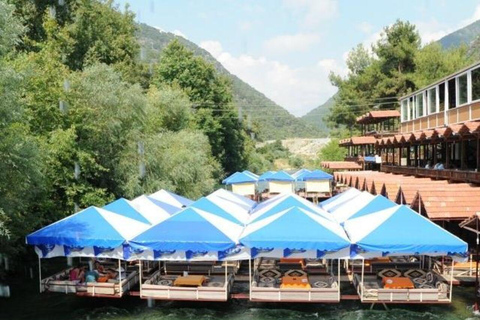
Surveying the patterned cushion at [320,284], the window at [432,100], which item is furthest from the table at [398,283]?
the window at [432,100]

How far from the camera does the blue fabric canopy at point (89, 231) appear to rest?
15.2 meters

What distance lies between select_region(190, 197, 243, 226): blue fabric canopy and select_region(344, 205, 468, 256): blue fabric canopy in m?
4.37

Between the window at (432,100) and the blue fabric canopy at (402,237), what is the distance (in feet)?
63.2

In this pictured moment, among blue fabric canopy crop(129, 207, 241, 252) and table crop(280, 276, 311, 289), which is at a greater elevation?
blue fabric canopy crop(129, 207, 241, 252)

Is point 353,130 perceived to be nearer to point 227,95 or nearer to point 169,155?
point 227,95

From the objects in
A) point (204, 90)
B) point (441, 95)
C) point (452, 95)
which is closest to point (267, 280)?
point (452, 95)

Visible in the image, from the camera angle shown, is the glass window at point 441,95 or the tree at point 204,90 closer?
the glass window at point 441,95

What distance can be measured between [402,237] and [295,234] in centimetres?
316

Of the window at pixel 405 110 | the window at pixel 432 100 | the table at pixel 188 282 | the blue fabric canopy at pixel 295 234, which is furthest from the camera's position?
the window at pixel 405 110

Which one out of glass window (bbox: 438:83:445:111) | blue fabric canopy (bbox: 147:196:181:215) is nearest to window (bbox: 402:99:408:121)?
glass window (bbox: 438:83:445:111)

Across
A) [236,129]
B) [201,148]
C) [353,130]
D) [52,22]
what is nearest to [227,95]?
[236,129]

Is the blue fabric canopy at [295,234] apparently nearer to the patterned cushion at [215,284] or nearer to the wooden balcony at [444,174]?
the patterned cushion at [215,284]

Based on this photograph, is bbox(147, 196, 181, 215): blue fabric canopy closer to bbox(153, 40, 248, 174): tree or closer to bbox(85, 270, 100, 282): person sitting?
bbox(85, 270, 100, 282): person sitting

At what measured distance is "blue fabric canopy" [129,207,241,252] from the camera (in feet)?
47.6
